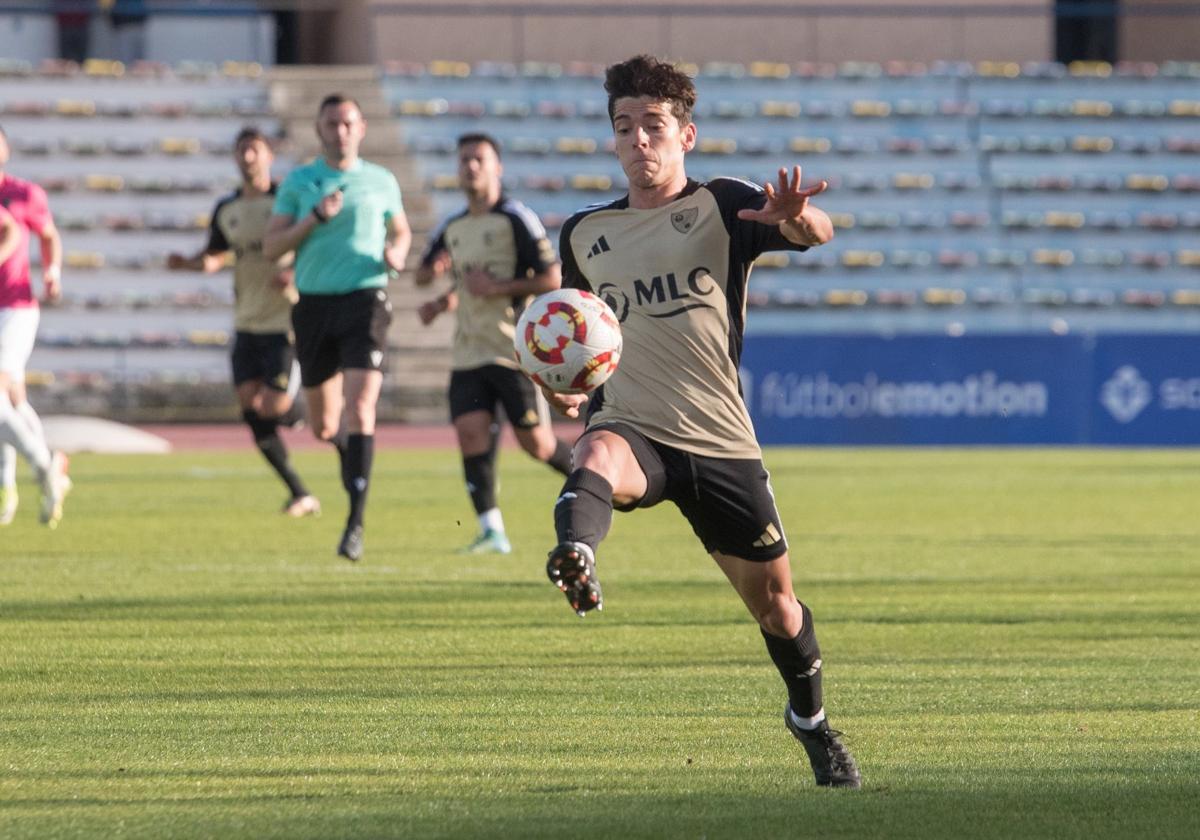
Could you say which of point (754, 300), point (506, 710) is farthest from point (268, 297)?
point (754, 300)

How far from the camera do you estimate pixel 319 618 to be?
29.5ft

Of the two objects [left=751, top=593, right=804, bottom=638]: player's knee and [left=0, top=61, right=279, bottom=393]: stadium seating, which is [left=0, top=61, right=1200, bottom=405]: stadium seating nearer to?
[left=0, top=61, right=279, bottom=393]: stadium seating

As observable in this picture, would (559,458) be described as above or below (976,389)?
above

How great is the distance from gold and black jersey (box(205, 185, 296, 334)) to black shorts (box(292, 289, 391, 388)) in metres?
2.44

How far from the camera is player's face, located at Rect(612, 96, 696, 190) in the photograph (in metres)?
5.82

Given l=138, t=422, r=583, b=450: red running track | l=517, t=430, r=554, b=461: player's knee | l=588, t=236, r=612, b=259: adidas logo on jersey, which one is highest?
l=588, t=236, r=612, b=259: adidas logo on jersey

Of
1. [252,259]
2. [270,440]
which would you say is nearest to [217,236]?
[252,259]

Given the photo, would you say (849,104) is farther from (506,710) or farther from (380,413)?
(506,710)

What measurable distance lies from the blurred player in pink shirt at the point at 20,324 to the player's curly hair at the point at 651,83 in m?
7.59

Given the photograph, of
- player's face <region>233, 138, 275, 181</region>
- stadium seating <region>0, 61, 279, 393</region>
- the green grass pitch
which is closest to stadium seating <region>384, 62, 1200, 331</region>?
stadium seating <region>0, 61, 279, 393</region>

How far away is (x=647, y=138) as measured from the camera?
5.86 meters

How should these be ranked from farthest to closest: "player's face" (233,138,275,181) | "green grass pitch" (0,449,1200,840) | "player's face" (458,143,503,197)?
"player's face" (233,138,275,181) → "player's face" (458,143,503,197) → "green grass pitch" (0,449,1200,840)

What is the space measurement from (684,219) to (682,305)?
0.25 metres

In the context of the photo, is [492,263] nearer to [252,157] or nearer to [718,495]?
[252,157]
